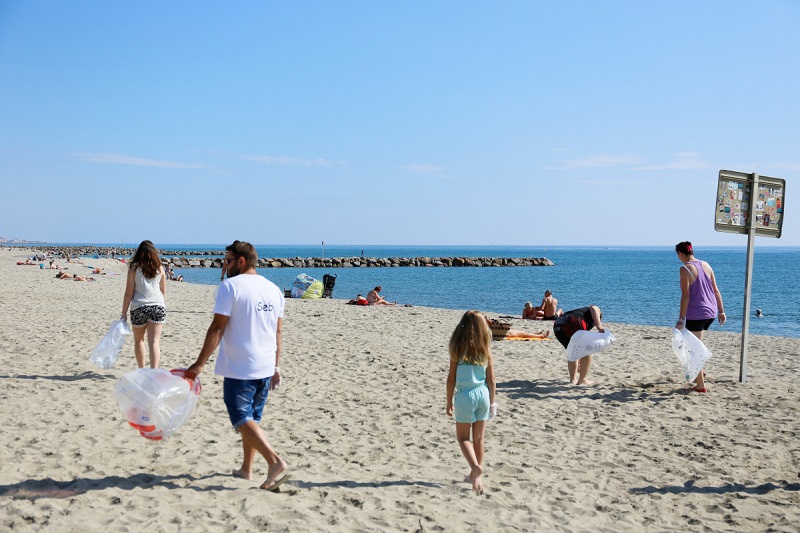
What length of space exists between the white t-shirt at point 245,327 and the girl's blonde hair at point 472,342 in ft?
4.20

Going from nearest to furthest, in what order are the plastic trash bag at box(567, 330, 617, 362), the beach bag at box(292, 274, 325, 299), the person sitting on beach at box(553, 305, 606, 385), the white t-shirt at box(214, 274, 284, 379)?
the white t-shirt at box(214, 274, 284, 379)
the plastic trash bag at box(567, 330, 617, 362)
the person sitting on beach at box(553, 305, 606, 385)
the beach bag at box(292, 274, 325, 299)

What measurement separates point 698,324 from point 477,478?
4.32 meters

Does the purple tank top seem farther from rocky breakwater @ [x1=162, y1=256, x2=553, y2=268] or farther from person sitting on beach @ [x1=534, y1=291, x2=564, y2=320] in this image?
rocky breakwater @ [x1=162, y1=256, x2=553, y2=268]

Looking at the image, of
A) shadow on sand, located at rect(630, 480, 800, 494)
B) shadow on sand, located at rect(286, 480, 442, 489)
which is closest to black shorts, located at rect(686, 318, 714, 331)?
shadow on sand, located at rect(630, 480, 800, 494)

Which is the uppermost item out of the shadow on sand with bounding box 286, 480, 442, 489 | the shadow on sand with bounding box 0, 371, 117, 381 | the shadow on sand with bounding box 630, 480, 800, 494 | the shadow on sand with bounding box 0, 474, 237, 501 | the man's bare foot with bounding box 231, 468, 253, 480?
the shadow on sand with bounding box 630, 480, 800, 494

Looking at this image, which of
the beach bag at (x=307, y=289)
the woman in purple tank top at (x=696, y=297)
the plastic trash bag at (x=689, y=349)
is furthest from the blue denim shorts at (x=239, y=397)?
the beach bag at (x=307, y=289)

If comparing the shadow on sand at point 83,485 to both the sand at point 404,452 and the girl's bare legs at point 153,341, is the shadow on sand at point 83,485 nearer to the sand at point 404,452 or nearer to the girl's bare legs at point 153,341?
the sand at point 404,452

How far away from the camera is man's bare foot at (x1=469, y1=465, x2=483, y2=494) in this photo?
4542mm

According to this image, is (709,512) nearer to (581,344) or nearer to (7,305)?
(581,344)

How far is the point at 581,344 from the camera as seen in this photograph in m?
7.96

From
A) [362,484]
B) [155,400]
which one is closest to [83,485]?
[155,400]

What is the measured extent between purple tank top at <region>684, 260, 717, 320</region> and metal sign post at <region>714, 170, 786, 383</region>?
1249 mm

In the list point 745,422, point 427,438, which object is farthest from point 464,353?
point 745,422

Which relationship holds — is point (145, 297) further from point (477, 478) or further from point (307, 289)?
point (307, 289)
